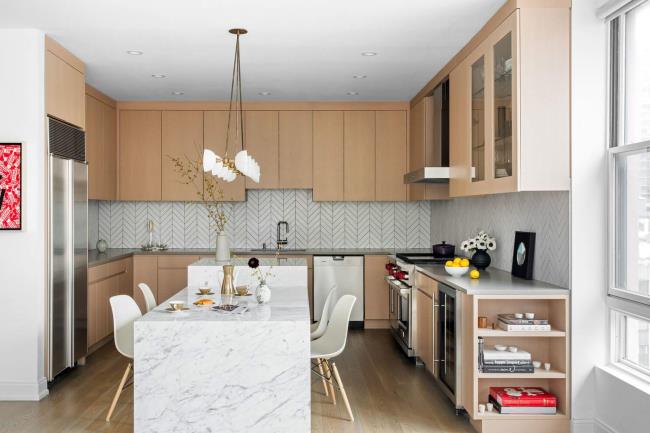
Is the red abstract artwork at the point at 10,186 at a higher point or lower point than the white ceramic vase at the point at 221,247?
higher

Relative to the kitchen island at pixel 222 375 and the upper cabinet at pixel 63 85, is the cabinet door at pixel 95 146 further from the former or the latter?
the kitchen island at pixel 222 375

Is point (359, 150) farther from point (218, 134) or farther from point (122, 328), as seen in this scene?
point (122, 328)

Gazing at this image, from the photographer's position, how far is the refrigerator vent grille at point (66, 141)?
4.68 meters

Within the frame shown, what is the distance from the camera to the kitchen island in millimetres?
3334

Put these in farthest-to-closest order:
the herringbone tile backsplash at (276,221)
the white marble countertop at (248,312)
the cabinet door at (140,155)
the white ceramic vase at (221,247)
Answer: the herringbone tile backsplash at (276,221) → the cabinet door at (140,155) → the white ceramic vase at (221,247) → the white marble countertop at (248,312)

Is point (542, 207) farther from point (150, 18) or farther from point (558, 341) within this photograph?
point (150, 18)

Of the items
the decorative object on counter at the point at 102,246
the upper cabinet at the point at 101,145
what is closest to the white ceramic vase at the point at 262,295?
the upper cabinet at the point at 101,145

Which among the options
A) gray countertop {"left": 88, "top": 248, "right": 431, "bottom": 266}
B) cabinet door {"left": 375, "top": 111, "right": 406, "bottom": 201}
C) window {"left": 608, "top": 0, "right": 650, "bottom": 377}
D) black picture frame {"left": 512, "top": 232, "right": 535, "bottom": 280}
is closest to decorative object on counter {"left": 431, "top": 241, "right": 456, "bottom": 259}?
gray countertop {"left": 88, "top": 248, "right": 431, "bottom": 266}

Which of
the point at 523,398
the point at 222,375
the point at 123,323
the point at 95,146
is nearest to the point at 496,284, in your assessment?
the point at 523,398

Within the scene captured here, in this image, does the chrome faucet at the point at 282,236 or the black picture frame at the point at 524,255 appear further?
the chrome faucet at the point at 282,236

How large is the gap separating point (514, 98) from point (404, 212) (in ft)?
13.0

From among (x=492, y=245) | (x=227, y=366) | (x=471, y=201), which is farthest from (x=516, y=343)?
(x=471, y=201)

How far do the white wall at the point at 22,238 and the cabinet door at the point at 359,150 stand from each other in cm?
365

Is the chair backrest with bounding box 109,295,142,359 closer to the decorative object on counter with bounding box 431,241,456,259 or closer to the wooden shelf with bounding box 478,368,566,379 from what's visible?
the wooden shelf with bounding box 478,368,566,379
